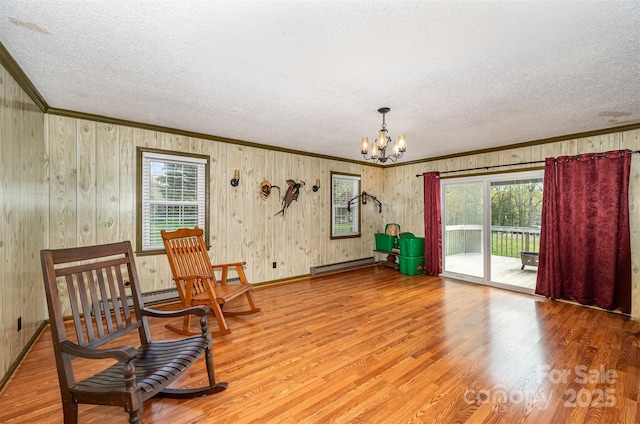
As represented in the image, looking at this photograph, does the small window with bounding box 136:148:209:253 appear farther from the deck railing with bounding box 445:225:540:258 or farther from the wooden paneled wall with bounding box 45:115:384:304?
the deck railing with bounding box 445:225:540:258

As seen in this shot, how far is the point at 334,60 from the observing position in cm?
212

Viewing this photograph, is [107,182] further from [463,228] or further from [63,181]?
[463,228]

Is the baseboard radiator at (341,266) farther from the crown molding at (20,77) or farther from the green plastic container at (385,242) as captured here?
the crown molding at (20,77)

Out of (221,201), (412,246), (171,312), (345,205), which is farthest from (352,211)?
(171,312)

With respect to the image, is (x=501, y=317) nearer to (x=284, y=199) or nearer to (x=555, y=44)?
(x=555, y=44)

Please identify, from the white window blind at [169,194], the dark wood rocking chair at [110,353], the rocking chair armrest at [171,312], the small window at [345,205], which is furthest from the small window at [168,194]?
the small window at [345,205]

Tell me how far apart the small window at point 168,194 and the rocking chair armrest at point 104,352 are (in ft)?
8.24

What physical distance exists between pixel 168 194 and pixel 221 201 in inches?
29.2

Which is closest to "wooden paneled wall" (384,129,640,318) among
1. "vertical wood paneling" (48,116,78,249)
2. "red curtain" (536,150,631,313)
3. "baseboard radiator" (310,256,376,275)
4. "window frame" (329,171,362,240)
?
"red curtain" (536,150,631,313)

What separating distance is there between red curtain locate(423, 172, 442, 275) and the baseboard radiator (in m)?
1.27

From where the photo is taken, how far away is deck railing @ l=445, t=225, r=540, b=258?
4.53 m

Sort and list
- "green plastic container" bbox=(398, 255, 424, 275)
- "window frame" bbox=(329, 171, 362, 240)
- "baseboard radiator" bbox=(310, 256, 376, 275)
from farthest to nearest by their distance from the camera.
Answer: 1. "window frame" bbox=(329, 171, 362, 240)
2. "green plastic container" bbox=(398, 255, 424, 275)
3. "baseboard radiator" bbox=(310, 256, 376, 275)

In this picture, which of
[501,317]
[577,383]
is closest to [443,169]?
→ [501,317]

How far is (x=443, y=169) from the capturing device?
5613mm
